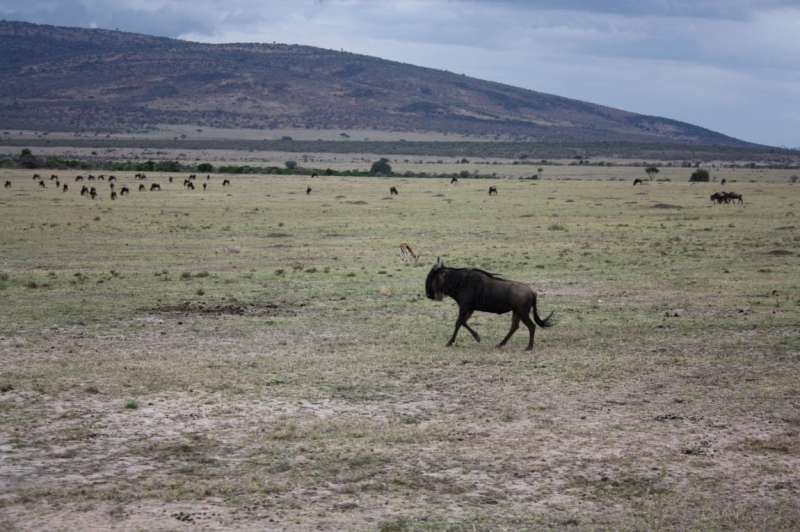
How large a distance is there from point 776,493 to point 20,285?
16.5 meters

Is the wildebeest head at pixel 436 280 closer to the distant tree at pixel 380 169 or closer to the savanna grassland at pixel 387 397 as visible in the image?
the savanna grassland at pixel 387 397

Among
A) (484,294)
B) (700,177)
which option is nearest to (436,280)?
(484,294)

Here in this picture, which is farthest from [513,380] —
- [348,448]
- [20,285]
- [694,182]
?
[694,182]

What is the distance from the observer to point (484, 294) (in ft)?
42.7

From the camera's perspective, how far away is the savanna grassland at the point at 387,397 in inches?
280

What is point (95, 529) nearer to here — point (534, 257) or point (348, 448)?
point (348, 448)

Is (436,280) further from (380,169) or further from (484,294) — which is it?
(380,169)

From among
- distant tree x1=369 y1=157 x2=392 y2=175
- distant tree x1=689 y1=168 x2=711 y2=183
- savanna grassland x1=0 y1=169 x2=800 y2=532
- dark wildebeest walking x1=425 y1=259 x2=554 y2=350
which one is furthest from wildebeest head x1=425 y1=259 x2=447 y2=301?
distant tree x1=369 y1=157 x2=392 y2=175

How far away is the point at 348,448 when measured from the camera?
8.41 metres

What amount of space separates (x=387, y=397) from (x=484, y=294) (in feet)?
10.5

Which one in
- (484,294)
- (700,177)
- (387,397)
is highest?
(700,177)

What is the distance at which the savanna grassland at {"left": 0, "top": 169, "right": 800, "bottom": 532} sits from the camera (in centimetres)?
710

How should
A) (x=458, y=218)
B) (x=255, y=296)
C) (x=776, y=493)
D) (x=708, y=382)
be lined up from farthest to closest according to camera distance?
(x=458, y=218)
(x=255, y=296)
(x=708, y=382)
(x=776, y=493)

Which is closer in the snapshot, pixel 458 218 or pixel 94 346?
pixel 94 346
